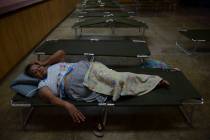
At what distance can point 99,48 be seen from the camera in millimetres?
2725

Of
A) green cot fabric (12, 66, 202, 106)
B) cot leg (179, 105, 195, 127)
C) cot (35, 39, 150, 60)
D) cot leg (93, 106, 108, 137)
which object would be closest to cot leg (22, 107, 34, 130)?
green cot fabric (12, 66, 202, 106)

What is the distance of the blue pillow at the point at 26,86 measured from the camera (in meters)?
1.67

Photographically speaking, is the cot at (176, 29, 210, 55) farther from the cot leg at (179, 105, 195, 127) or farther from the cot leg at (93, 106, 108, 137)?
the cot leg at (93, 106, 108, 137)

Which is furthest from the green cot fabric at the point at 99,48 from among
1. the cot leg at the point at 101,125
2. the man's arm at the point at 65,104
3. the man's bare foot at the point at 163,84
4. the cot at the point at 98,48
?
the man's arm at the point at 65,104

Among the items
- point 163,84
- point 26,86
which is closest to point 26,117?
point 26,86

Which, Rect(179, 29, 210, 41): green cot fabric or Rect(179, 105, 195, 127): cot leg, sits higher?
Rect(179, 29, 210, 41): green cot fabric

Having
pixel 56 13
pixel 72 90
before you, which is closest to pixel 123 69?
pixel 72 90

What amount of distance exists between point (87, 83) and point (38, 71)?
44cm

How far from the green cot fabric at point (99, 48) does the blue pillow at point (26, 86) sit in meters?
0.83

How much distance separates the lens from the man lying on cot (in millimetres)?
1648

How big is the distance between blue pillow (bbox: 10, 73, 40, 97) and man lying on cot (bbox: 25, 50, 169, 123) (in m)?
0.05

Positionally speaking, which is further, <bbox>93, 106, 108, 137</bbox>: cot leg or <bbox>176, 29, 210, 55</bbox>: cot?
<bbox>176, 29, 210, 55</bbox>: cot

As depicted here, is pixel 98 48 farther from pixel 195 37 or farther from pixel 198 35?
pixel 198 35

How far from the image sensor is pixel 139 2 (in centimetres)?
773
